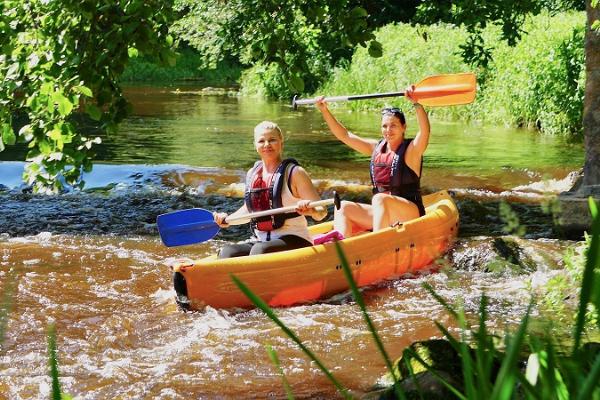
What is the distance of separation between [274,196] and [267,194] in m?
0.06

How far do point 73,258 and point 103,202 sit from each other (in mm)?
2769

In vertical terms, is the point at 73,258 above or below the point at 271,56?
below

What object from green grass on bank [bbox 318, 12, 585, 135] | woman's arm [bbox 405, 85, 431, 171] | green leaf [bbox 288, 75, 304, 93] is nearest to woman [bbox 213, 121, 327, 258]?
woman's arm [bbox 405, 85, 431, 171]

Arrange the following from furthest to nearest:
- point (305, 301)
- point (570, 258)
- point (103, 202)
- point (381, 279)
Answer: point (103, 202), point (381, 279), point (305, 301), point (570, 258)

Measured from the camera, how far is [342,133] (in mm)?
6699

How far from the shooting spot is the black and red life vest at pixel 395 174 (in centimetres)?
655

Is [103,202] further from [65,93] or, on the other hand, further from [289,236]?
[65,93]

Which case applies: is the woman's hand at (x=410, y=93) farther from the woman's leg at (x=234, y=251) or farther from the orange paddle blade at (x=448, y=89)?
the woman's leg at (x=234, y=251)

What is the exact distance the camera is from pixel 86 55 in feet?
11.7

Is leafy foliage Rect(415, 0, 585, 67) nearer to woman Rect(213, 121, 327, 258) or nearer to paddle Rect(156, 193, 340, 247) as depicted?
woman Rect(213, 121, 327, 258)

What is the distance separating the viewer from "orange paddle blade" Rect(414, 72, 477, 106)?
6832 mm

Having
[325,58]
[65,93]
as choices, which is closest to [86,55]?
[65,93]

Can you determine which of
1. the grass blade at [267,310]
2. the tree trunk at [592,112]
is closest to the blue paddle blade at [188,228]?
the tree trunk at [592,112]

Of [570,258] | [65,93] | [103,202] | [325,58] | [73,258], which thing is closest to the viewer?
[65,93]
